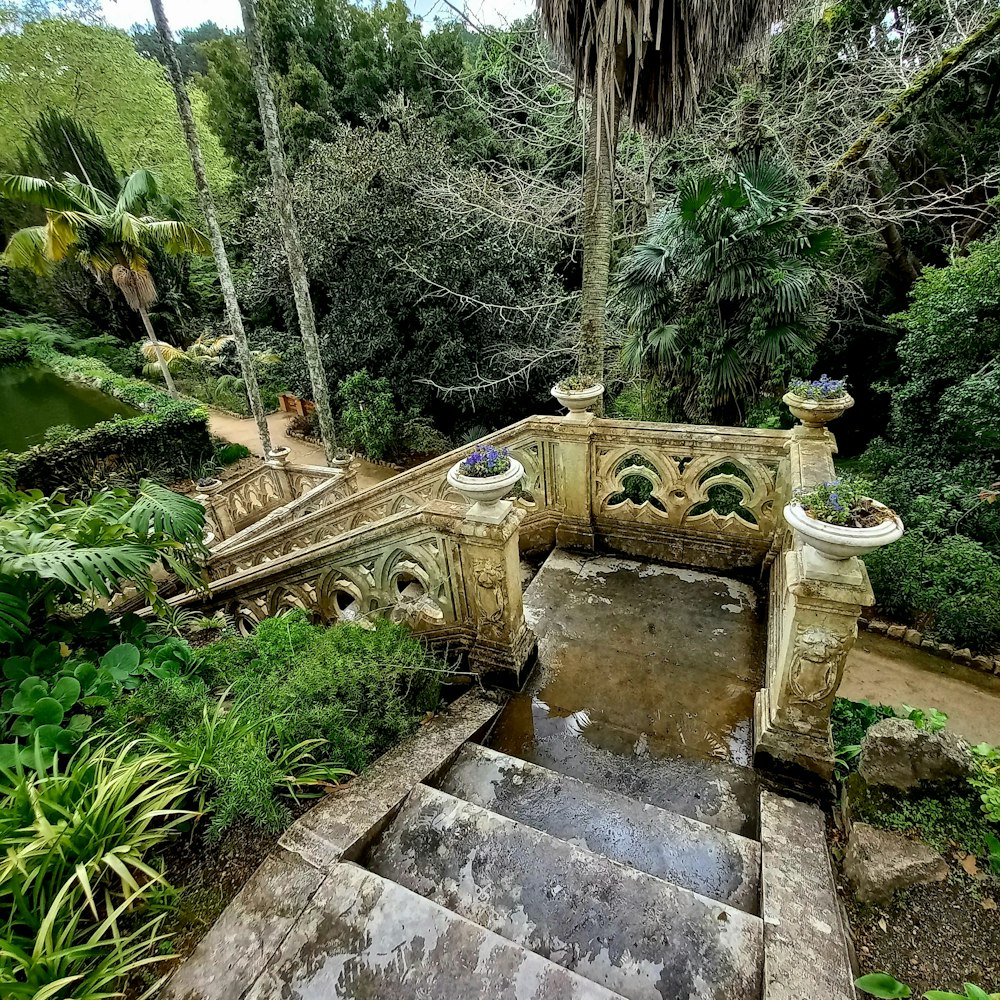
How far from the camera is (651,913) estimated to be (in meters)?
1.98

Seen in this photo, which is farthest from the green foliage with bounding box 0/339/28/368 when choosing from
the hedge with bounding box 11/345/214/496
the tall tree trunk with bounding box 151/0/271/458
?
the tall tree trunk with bounding box 151/0/271/458

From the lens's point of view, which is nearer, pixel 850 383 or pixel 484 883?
pixel 484 883

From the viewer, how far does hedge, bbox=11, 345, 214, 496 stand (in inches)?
376

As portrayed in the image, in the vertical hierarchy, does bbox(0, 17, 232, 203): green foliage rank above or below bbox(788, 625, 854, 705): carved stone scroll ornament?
above

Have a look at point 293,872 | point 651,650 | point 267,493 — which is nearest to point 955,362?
point 651,650

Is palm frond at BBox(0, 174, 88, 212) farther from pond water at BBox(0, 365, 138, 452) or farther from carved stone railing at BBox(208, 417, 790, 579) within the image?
carved stone railing at BBox(208, 417, 790, 579)

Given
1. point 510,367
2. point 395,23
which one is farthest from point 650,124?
point 395,23

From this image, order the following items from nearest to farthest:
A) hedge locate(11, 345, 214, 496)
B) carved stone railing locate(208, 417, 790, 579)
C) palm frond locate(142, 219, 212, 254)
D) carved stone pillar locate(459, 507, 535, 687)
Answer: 1. carved stone pillar locate(459, 507, 535, 687)
2. carved stone railing locate(208, 417, 790, 579)
3. hedge locate(11, 345, 214, 496)
4. palm frond locate(142, 219, 212, 254)

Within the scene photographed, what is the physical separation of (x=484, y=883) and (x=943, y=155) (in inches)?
482

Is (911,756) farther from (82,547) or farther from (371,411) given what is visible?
(371,411)

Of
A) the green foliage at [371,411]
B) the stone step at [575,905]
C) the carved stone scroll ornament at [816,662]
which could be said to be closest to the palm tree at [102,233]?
the green foliage at [371,411]

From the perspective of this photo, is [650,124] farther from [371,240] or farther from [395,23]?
[395,23]

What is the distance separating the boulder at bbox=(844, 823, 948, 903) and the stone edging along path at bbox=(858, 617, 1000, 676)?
4.16 m

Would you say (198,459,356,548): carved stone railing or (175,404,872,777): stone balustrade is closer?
(175,404,872,777): stone balustrade
